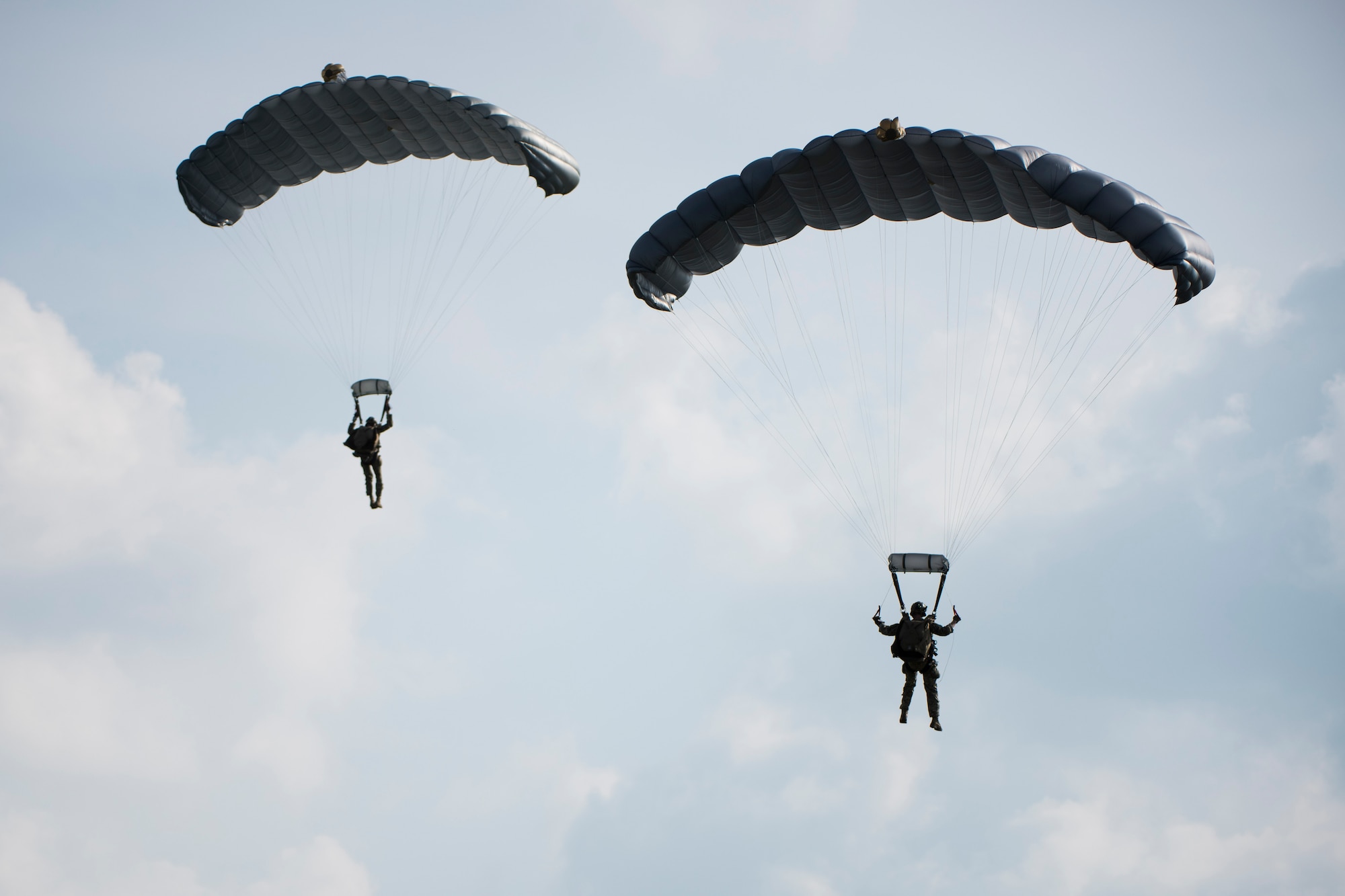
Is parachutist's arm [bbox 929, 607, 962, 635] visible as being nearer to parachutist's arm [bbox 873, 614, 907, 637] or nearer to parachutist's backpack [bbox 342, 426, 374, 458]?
parachutist's arm [bbox 873, 614, 907, 637]

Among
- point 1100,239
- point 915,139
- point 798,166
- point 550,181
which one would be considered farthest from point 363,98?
point 1100,239

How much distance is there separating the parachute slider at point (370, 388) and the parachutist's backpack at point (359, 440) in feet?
1.78

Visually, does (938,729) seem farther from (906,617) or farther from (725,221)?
(725,221)

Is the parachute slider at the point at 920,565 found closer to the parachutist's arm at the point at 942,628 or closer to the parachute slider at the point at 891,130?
the parachutist's arm at the point at 942,628

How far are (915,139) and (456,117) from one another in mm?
7205

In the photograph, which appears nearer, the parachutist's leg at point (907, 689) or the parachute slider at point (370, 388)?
the parachutist's leg at point (907, 689)

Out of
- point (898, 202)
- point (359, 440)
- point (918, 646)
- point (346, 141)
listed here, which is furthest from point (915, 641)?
point (346, 141)

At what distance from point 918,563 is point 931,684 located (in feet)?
5.08

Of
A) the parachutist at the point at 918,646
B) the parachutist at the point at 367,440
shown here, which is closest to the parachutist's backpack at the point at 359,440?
the parachutist at the point at 367,440

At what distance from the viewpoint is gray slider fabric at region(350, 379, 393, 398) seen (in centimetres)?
2247

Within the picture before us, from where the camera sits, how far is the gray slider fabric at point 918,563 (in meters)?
17.6

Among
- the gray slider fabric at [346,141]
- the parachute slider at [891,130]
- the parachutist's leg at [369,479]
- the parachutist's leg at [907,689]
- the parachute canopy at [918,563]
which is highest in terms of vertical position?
the gray slider fabric at [346,141]

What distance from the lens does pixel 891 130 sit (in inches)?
710

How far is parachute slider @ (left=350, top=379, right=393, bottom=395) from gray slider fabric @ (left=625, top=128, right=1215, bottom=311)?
493cm
